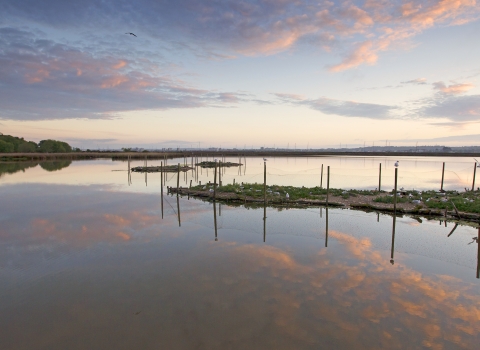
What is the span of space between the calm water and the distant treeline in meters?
66.4

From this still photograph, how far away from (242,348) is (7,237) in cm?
1099

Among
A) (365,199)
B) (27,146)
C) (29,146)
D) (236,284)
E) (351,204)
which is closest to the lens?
(236,284)

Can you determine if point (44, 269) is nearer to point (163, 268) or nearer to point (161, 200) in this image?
point (163, 268)

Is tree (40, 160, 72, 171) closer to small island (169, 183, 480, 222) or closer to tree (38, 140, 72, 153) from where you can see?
small island (169, 183, 480, 222)

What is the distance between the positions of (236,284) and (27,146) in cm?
8395

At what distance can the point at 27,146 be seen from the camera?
72562 mm

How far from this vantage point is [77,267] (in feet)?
28.9

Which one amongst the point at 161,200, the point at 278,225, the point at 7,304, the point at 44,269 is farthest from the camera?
the point at 161,200

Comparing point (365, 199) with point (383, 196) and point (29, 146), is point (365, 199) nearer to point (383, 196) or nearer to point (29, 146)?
point (383, 196)

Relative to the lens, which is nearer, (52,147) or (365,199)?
(365,199)

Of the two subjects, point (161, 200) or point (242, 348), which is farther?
point (161, 200)

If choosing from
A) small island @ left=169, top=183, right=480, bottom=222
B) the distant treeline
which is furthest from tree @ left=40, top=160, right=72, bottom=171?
small island @ left=169, top=183, right=480, bottom=222

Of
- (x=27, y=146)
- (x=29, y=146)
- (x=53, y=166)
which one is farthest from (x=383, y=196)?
(x=29, y=146)

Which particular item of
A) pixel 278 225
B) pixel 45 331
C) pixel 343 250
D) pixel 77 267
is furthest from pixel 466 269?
pixel 77 267
